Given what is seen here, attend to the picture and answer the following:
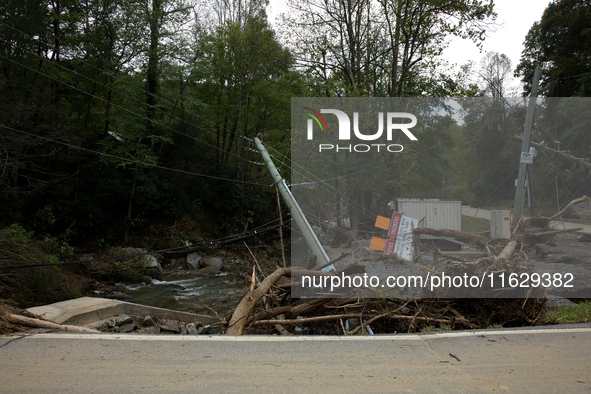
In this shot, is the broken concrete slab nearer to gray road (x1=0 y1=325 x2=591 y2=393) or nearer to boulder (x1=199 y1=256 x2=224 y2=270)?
gray road (x1=0 y1=325 x2=591 y2=393)

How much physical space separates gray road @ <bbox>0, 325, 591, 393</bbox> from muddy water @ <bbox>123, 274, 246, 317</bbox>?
988 cm

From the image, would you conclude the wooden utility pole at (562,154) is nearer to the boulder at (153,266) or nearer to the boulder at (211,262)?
the boulder at (153,266)

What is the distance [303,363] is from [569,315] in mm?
4081

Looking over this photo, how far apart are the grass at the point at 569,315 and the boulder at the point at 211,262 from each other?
64.2 feet

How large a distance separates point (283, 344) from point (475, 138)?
540 cm

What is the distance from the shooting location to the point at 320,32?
20.8m

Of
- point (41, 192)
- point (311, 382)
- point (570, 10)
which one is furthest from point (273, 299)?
point (570, 10)

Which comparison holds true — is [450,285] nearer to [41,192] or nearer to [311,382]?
[311,382]

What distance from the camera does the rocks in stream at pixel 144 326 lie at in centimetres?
809

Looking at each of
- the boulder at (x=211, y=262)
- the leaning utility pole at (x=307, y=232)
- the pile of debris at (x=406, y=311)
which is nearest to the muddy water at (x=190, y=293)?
the boulder at (x=211, y=262)

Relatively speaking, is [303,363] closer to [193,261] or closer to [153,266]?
[153,266]

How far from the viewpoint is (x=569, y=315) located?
5.52 m

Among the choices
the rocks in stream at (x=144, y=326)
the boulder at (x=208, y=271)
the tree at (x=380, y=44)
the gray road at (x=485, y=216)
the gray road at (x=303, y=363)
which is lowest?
the boulder at (x=208, y=271)

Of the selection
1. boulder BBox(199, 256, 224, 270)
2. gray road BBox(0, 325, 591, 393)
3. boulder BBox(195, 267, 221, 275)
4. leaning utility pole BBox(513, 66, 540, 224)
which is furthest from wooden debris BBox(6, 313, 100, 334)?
boulder BBox(199, 256, 224, 270)
